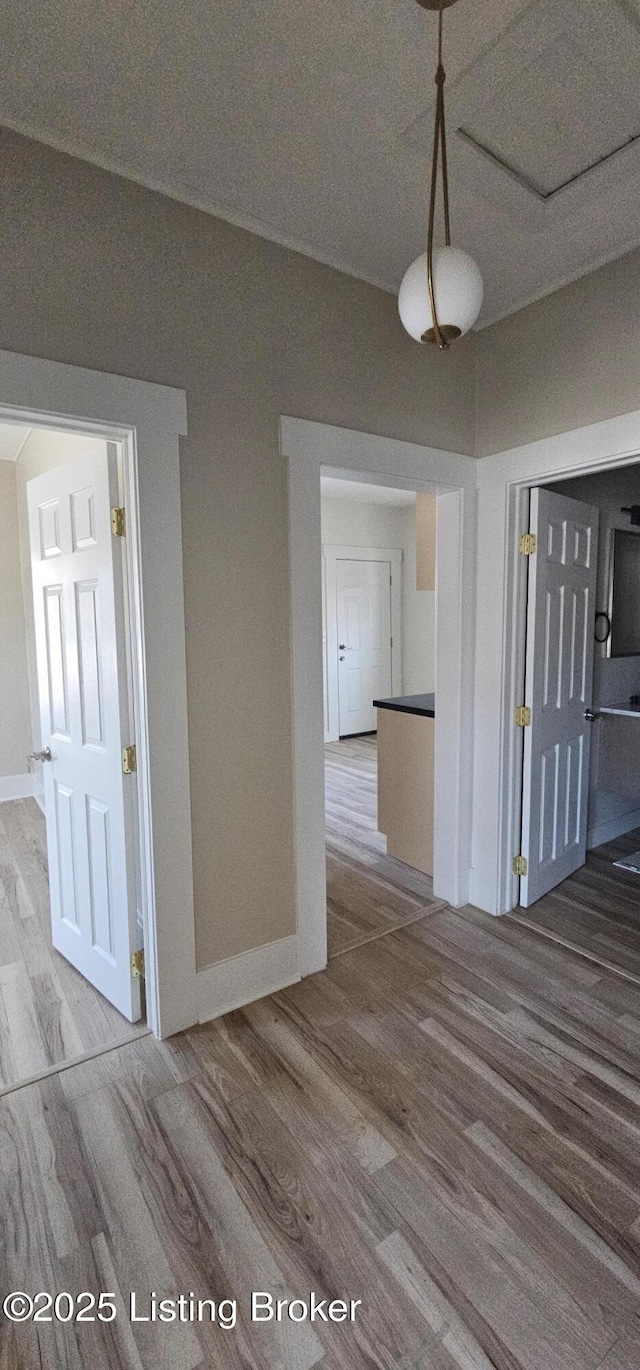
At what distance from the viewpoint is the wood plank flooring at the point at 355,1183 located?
1.16m

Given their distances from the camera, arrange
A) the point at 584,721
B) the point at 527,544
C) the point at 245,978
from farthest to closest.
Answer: the point at 584,721 < the point at 527,544 < the point at 245,978

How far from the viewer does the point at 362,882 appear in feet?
10.3

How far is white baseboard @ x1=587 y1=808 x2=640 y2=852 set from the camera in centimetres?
356

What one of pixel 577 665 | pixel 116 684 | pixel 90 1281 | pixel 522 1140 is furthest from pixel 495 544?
pixel 90 1281

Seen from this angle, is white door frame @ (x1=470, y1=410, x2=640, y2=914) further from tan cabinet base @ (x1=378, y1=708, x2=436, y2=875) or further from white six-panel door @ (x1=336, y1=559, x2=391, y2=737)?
white six-panel door @ (x1=336, y1=559, x2=391, y2=737)

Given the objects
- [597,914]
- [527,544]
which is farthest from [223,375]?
[597,914]

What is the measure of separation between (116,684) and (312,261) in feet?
5.34

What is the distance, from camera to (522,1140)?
5.17 feet

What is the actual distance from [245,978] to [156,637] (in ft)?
4.14

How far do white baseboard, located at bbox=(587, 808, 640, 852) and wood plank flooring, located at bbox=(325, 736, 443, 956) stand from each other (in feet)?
3.74

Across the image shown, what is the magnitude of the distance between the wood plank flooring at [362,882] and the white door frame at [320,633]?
19 cm

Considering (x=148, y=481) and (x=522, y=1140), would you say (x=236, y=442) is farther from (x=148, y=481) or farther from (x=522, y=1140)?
(x=522, y=1140)

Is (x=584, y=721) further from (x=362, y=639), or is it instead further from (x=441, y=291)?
(x=362, y=639)

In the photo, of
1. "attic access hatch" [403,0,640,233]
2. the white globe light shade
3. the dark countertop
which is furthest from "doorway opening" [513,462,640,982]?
the white globe light shade
